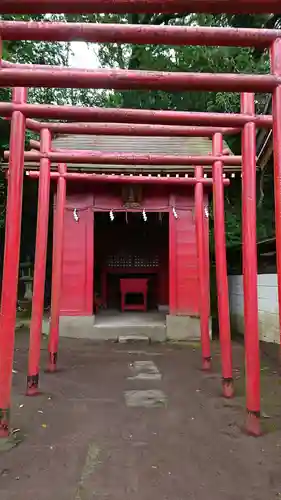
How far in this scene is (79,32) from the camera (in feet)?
9.96

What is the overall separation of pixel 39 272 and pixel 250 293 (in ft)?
8.17

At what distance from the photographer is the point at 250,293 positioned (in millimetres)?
3783

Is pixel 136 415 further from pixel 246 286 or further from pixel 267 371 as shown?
pixel 267 371

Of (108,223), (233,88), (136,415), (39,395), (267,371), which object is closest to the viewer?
(233,88)

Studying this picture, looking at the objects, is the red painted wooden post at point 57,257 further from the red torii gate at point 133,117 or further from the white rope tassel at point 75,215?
the white rope tassel at point 75,215

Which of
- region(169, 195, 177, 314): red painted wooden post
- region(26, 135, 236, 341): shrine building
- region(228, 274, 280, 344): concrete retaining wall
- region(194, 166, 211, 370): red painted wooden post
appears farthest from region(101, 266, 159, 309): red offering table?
region(194, 166, 211, 370): red painted wooden post

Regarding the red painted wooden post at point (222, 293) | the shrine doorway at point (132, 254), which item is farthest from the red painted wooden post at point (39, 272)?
the shrine doorway at point (132, 254)

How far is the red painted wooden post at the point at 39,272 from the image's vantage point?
489 cm

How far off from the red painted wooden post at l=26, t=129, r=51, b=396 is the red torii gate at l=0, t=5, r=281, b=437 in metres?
0.01

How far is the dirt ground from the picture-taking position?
8.86 ft

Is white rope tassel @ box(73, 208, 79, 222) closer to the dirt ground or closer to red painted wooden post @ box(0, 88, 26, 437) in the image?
the dirt ground

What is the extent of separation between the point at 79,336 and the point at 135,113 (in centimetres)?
658

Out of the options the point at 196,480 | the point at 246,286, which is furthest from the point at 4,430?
the point at 246,286

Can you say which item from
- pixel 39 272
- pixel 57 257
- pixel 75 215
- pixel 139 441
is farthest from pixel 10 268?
pixel 75 215
